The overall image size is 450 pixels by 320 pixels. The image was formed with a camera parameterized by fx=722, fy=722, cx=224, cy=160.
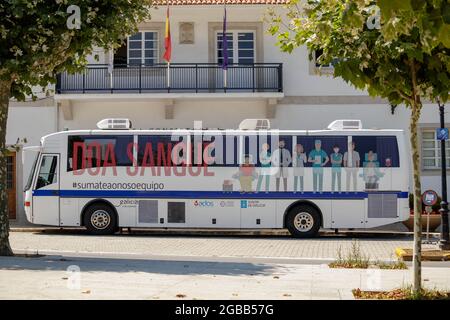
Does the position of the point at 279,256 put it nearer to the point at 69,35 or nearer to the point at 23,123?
the point at 69,35

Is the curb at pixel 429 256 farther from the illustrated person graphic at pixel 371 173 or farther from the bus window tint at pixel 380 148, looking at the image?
the bus window tint at pixel 380 148

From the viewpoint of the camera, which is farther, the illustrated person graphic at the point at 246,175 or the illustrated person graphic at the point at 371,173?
the illustrated person graphic at the point at 246,175

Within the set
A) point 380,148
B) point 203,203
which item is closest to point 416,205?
point 380,148

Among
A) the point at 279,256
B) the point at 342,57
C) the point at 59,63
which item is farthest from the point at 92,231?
the point at 342,57

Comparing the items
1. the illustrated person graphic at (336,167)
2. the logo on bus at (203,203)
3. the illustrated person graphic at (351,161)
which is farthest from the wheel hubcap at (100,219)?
the illustrated person graphic at (351,161)

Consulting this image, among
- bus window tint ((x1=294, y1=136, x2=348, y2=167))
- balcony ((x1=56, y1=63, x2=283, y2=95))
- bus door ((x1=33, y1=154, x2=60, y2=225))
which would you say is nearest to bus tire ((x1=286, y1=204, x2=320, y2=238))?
bus window tint ((x1=294, y1=136, x2=348, y2=167))

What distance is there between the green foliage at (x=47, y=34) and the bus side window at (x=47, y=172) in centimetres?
881

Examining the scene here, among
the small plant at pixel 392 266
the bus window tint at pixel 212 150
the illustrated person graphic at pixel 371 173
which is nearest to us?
the small plant at pixel 392 266

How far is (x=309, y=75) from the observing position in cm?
2708

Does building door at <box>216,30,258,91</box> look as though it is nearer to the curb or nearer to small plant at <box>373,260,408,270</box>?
the curb

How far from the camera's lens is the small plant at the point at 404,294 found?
877 cm

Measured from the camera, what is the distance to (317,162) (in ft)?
72.1

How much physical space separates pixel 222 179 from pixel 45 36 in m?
10.0
